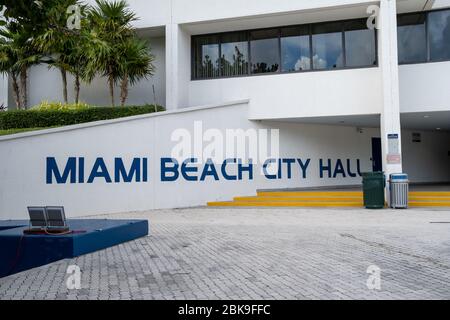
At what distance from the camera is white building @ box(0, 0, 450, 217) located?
12602 mm

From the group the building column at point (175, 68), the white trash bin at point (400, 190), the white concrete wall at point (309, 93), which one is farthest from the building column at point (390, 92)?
the building column at point (175, 68)

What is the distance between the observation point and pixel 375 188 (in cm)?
1271

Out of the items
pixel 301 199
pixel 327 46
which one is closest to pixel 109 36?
pixel 327 46

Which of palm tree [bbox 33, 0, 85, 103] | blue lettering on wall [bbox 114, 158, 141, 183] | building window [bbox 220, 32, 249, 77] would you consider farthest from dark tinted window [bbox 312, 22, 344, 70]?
palm tree [bbox 33, 0, 85, 103]

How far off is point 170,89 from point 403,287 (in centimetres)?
1228

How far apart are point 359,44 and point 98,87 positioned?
10180mm

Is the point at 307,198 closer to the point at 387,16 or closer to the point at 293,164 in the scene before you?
the point at 293,164

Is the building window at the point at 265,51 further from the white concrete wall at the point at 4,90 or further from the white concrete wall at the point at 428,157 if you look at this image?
the white concrete wall at the point at 4,90

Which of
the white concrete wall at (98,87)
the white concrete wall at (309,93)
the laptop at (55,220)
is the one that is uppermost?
the white concrete wall at (98,87)

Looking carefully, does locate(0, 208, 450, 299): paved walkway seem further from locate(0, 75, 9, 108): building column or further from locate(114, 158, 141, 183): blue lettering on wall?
locate(0, 75, 9, 108): building column

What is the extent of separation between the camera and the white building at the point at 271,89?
12.6m

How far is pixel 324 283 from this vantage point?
16.2 feet

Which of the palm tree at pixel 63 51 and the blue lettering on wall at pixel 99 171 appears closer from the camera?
the blue lettering on wall at pixel 99 171

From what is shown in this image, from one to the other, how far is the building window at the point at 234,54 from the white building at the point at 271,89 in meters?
0.04
